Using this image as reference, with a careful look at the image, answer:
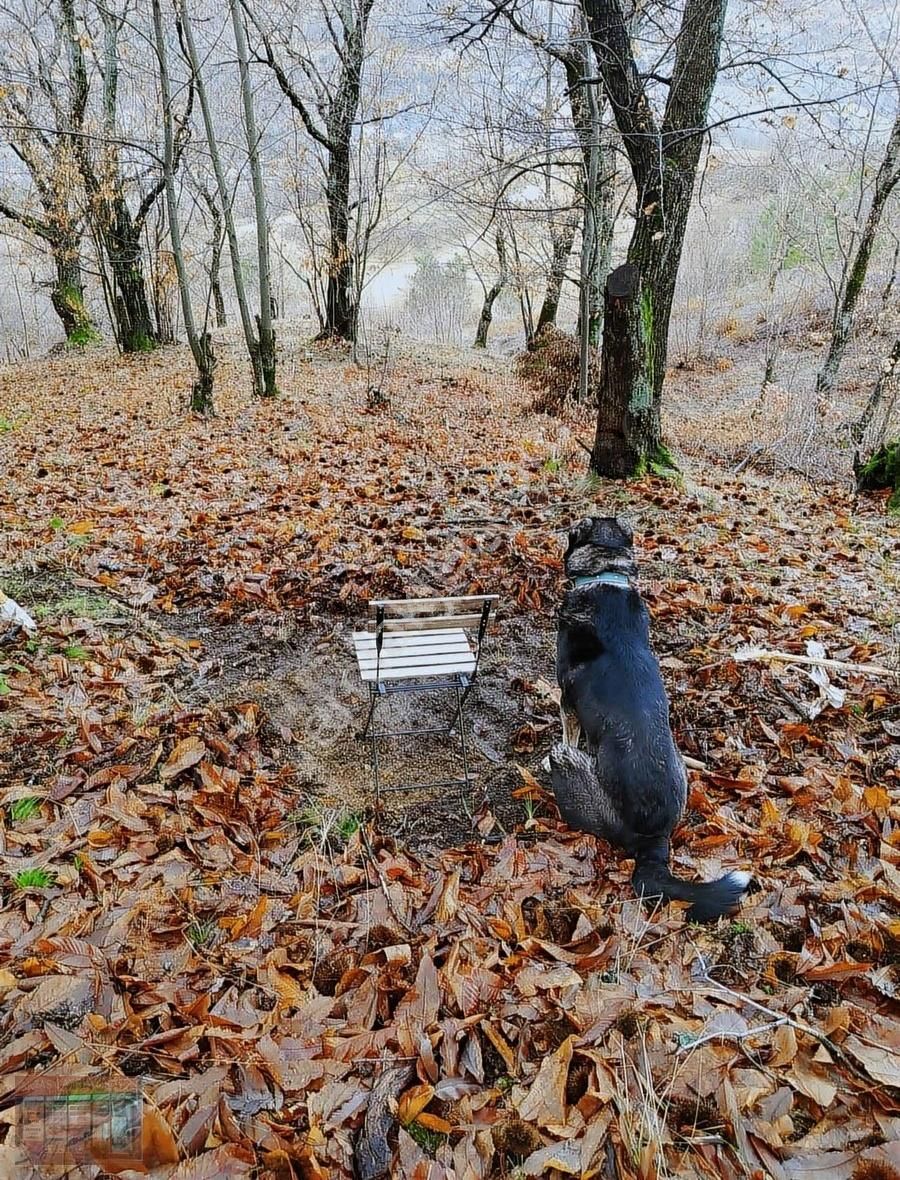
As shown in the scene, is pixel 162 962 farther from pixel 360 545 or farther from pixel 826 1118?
pixel 360 545

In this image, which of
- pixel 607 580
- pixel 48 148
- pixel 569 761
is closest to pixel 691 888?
pixel 569 761

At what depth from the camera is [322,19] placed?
15.7m

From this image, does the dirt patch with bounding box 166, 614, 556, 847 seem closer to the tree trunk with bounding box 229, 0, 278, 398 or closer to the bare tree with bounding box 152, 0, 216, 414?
the bare tree with bounding box 152, 0, 216, 414

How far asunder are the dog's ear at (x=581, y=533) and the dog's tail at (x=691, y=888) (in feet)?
5.75

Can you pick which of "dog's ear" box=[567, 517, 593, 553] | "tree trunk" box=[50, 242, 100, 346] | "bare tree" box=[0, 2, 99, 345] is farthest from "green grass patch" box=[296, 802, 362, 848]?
"tree trunk" box=[50, 242, 100, 346]

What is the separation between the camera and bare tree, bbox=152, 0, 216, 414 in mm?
9422

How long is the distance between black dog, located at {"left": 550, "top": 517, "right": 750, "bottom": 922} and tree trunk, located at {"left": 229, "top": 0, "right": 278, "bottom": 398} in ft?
32.5

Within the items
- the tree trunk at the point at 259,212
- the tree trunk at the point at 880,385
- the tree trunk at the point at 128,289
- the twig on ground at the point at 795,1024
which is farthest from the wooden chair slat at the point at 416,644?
the tree trunk at the point at 128,289

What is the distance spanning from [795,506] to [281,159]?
52.7ft

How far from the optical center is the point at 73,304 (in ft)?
62.2

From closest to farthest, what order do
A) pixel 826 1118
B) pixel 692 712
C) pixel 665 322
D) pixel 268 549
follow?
pixel 826 1118 < pixel 692 712 < pixel 268 549 < pixel 665 322

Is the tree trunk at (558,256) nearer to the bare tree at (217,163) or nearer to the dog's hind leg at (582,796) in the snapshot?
the bare tree at (217,163)

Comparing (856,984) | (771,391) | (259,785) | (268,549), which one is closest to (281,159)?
(771,391)

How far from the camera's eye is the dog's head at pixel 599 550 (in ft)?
12.1
